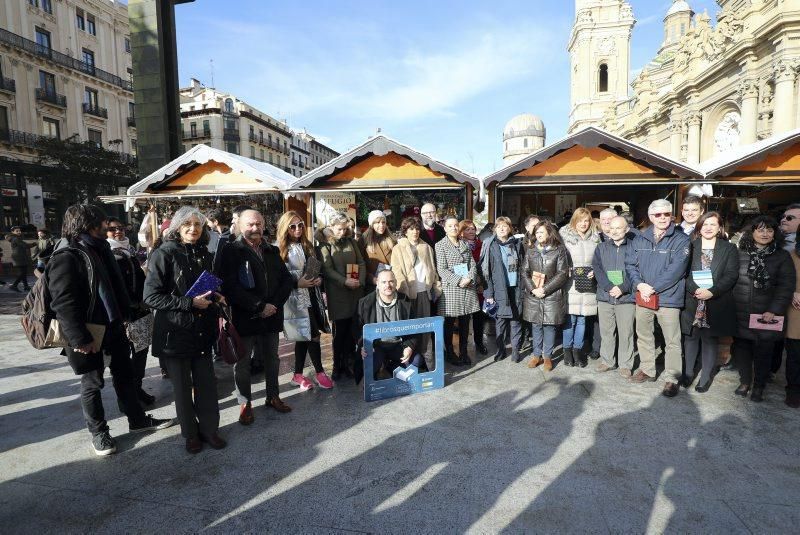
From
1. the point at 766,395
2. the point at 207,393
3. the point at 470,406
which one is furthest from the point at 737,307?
the point at 207,393

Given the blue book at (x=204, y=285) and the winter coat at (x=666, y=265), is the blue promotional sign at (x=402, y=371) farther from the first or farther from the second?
the winter coat at (x=666, y=265)

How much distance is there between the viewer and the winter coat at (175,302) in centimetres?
292

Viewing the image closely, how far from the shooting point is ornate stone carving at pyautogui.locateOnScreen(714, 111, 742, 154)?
25.3 meters

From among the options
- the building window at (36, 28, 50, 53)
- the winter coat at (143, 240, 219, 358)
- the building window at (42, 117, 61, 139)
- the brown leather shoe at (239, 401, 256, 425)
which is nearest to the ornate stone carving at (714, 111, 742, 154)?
the brown leather shoe at (239, 401, 256, 425)

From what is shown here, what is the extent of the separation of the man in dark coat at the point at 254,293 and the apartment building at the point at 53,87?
24190mm

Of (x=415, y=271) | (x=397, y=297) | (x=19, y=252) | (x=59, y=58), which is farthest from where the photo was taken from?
Answer: (x=59, y=58)

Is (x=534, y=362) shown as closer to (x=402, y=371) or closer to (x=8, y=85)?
(x=402, y=371)

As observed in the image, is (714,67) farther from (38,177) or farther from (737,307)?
(38,177)

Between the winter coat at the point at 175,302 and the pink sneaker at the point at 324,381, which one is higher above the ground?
the winter coat at the point at 175,302

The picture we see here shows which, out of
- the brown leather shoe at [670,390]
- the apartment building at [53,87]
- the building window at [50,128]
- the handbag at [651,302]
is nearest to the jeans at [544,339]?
the handbag at [651,302]

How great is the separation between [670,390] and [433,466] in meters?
2.67

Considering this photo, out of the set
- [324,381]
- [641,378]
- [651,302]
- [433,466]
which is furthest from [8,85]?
[641,378]

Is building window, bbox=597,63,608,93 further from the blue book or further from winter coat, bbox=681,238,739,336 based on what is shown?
the blue book

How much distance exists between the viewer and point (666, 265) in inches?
161
